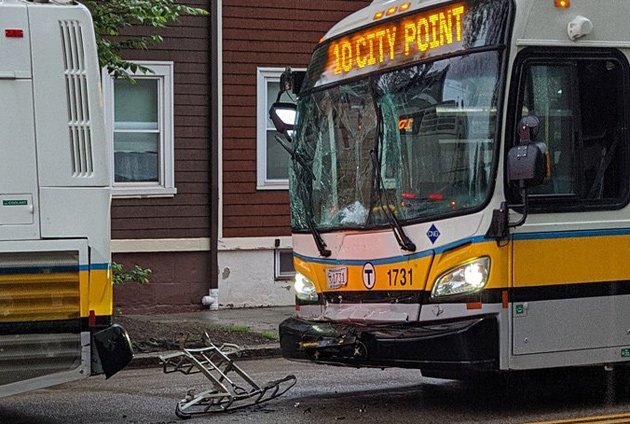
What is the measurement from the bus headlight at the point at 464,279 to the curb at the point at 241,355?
4.97 meters

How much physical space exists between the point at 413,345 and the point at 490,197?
3.92 ft

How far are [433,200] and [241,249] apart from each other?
8747mm

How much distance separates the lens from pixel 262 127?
18.4 metres

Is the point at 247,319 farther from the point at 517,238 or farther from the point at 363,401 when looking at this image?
the point at 517,238

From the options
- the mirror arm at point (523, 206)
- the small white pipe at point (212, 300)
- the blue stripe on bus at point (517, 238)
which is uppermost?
the mirror arm at point (523, 206)

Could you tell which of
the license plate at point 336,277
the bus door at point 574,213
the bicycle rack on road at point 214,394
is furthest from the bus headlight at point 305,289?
the bus door at point 574,213

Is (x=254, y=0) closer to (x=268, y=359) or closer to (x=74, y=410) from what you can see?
(x=268, y=359)

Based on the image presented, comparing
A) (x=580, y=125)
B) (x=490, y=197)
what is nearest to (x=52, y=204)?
(x=490, y=197)

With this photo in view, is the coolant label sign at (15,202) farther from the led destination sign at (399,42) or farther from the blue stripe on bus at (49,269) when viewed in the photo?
the led destination sign at (399,42)

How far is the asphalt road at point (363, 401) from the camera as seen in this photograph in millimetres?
9648

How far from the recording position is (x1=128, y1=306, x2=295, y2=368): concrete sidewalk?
569 inches

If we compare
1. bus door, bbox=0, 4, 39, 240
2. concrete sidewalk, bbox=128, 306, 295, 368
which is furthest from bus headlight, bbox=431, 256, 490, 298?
concrete sidewalk, bbox=128, 306, 295, 368

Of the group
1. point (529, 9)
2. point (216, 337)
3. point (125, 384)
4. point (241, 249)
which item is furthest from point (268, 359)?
point (529, 9)

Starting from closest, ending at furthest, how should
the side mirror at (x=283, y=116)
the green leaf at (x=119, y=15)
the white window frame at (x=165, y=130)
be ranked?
the side mirror at (x=283, y=116) < the green leaf at (x=119, y=15) < the white window frame at (x=165, y=130)
